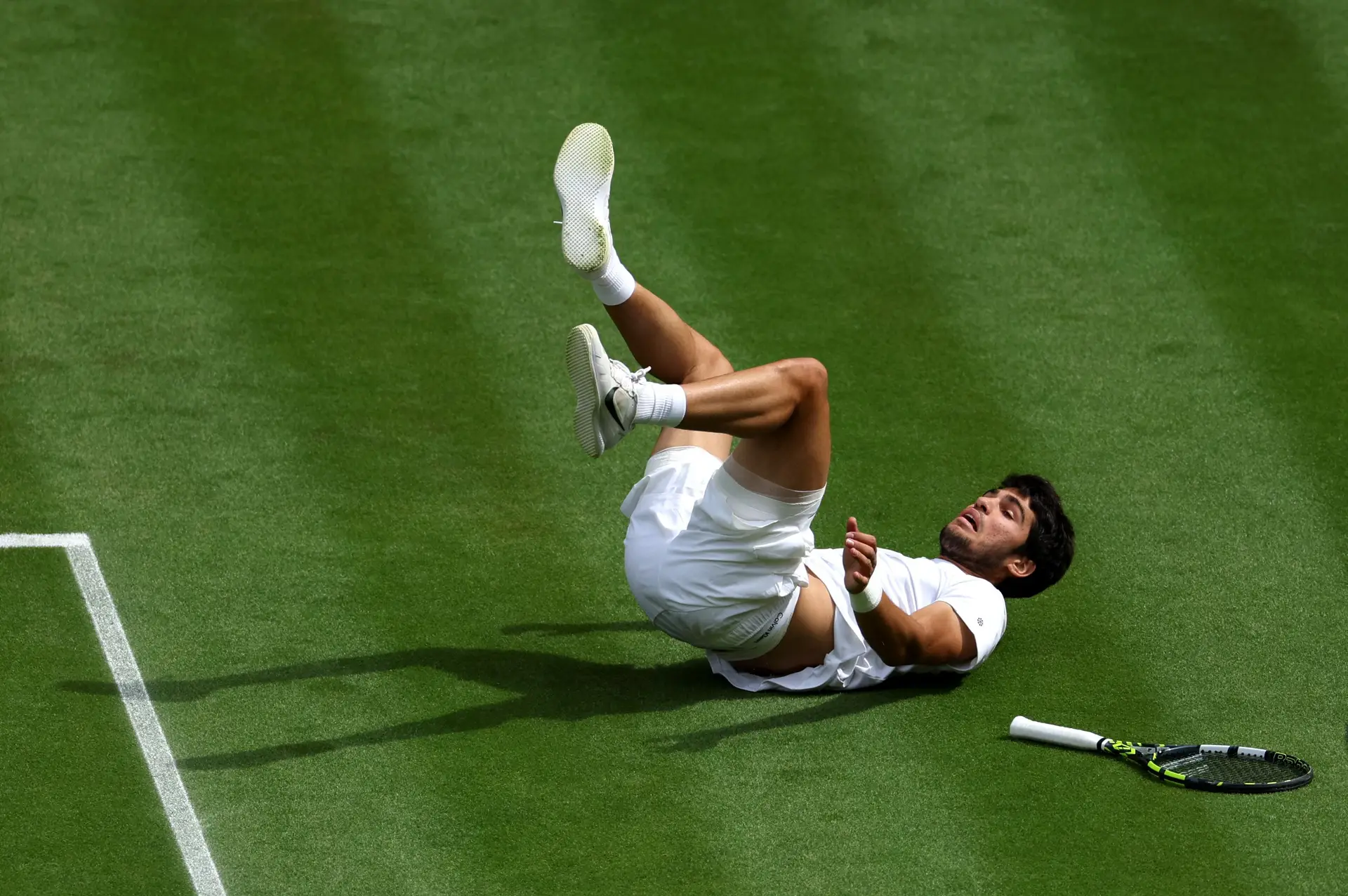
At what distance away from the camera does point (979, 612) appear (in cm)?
771

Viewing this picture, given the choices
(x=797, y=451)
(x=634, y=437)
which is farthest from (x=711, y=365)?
(x=634, y=437)

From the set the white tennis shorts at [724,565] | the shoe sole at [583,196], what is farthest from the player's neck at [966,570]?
the shoe sole at [583,196]

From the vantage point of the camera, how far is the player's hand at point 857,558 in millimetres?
6910

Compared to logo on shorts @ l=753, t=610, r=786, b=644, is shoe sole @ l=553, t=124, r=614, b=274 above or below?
above

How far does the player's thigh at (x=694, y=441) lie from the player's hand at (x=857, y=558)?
4.40 feet

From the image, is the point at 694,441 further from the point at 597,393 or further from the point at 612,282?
the point at 597,393

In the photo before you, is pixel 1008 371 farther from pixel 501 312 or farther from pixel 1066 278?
pixel 501 312

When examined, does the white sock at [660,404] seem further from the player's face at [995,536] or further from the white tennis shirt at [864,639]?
the player's face at [995,536]

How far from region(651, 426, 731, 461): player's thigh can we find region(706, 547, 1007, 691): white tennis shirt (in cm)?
64

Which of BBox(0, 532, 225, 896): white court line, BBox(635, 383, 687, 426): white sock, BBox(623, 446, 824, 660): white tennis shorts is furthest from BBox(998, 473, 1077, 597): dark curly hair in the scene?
BBox(0, 532, 225, 896): white court line

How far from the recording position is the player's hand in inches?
272

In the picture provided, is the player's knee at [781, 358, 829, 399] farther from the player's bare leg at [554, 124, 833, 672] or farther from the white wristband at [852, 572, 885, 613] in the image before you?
the white wristband at [852, 572, 885, 613]

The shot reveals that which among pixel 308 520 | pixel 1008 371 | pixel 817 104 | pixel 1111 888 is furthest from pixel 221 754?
pixel 817 104

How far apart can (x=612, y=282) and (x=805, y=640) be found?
5.57ft
